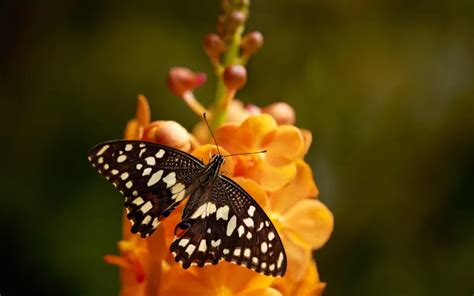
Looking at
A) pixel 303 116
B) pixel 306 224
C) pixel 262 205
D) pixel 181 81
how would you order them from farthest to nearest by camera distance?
pixel 303 116
pixel 181 81
pixel 306 224
pixel 262 205

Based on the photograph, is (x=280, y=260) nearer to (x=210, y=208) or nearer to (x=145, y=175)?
(x=210, y=208)

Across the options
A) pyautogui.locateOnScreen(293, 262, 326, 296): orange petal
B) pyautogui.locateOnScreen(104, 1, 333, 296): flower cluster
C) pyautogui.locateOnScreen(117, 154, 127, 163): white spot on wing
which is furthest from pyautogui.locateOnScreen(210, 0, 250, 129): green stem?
pyautogui.locateOnScreen(293, 262, 326, 296): orange petal

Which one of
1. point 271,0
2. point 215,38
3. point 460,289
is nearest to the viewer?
point 215,38

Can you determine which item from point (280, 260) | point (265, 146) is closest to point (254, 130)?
point (265, 146)

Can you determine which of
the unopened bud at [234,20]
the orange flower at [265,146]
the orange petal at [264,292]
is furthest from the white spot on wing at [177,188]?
the unopened bud at [234,20]

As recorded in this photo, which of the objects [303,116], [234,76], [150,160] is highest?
[234,76]

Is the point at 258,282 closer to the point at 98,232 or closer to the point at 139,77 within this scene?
the point at 98,232

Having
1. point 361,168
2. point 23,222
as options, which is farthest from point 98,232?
point 361,168
